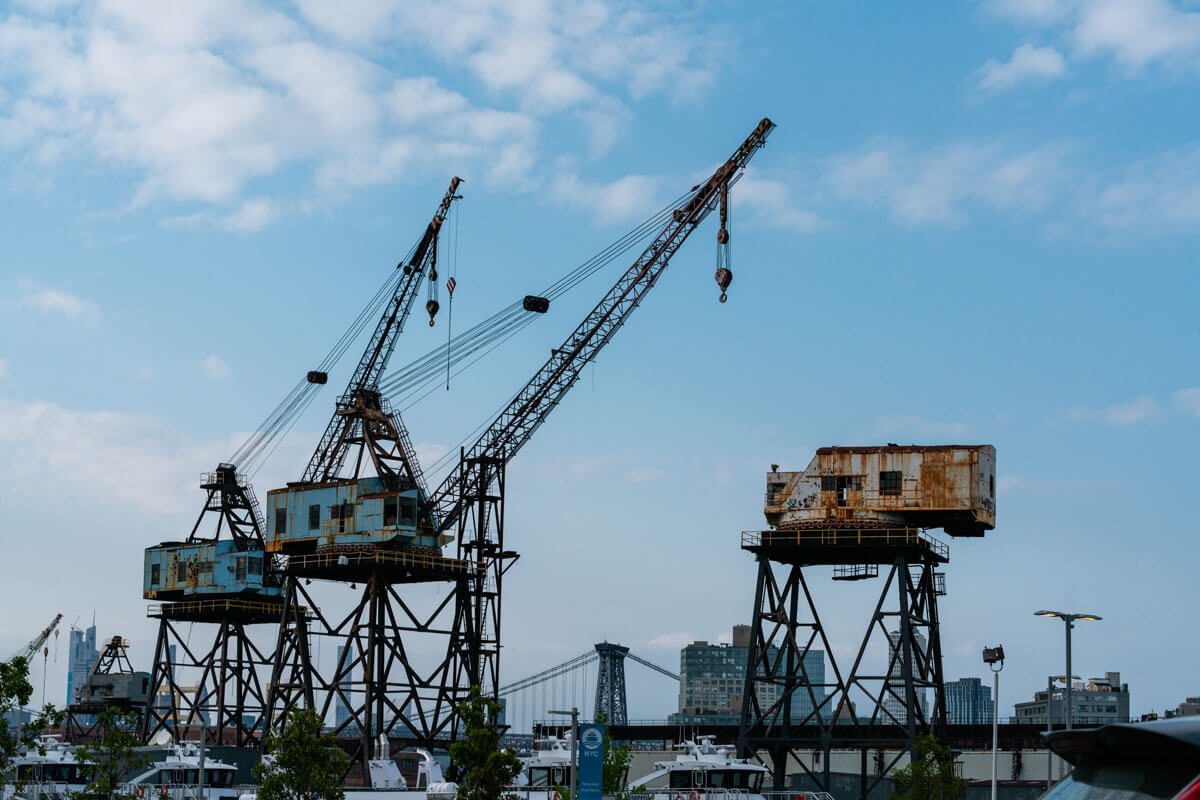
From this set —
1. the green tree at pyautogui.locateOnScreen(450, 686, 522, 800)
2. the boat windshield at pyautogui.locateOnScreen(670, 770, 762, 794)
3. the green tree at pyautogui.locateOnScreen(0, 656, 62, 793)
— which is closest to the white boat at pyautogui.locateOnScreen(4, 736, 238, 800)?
the green tree at pyautogui.locateOnScreen(0, 656, 62, 793)

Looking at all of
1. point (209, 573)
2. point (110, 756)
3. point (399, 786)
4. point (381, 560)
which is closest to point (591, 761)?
point (110, 756)

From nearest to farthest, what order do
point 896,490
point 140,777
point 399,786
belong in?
point 140,777 → point 399,786 → point 896,490

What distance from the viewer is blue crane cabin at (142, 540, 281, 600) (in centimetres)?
13450

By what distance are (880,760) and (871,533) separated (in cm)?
3479

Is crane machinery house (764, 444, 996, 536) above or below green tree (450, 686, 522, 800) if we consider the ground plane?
above

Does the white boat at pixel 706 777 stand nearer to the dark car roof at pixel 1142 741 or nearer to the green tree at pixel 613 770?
the green tree at pixel 613 770

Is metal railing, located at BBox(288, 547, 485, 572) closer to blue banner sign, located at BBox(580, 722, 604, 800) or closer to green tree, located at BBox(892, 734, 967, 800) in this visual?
green tree, located at BBox(892, 734, 967, 800)

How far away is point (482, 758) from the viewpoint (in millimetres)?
61750

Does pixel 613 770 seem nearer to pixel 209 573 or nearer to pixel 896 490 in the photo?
pixel 896 490

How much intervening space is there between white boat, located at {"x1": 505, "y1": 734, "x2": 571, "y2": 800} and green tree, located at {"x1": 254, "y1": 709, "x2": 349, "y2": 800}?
9481 mm

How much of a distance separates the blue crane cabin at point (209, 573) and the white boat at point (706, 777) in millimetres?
66079

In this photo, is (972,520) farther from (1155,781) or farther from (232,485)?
(1155,781)

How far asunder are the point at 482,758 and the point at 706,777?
17.5m

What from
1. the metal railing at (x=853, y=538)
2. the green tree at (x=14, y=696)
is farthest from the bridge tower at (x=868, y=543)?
the green tree at (x=14, y=696)
